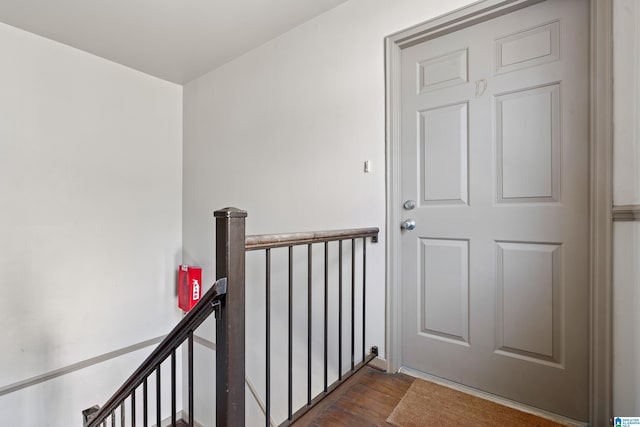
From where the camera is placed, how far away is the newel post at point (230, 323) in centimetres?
92

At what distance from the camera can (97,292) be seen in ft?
9.00

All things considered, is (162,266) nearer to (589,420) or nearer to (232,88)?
(232,88)

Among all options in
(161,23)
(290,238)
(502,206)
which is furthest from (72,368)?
(502,206)

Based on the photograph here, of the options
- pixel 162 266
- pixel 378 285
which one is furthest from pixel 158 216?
pixel 378 285

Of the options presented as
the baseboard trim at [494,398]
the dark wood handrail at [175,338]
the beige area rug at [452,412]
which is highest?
the dark wood handrail at [175,338]

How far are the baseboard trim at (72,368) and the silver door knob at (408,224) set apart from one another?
9.23 ft

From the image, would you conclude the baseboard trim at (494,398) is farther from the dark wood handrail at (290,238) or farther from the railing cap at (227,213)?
the railing cap at (227,213)

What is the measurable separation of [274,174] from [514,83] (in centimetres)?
169

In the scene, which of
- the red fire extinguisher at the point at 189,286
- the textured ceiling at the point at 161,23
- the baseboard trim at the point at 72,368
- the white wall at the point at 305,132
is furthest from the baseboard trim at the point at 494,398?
the baseboard trim at the point at 72,368

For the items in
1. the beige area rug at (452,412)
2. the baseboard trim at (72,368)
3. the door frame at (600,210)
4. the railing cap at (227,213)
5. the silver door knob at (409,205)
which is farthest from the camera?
the baseboard trim at (72,368)

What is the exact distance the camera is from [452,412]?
1417 millimetres

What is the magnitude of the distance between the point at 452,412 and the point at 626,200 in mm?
1168

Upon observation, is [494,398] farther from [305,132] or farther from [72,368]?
[72,368]

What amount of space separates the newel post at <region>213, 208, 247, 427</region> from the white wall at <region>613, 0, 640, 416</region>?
4.67 ft
